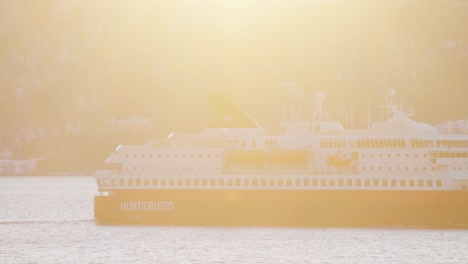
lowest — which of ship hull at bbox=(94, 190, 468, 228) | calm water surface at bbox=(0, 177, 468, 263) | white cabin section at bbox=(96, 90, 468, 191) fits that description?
calm water surface at bbox=(0, 177, 468, 263)

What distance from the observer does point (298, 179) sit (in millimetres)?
102125

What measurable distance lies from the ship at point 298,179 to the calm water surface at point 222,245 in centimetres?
195

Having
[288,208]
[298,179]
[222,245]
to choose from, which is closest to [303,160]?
[298,179]

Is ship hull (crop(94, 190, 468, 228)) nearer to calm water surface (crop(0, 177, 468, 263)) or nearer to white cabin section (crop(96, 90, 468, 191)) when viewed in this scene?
white cabin section (crop(96, 90, 468, 191))

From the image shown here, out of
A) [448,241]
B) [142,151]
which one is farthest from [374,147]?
[142,151]

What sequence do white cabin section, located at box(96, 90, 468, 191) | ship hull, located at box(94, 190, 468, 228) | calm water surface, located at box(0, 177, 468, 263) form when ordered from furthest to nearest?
white cabin section, located at box(96, 90, 468, 191), ship hull, located at box(94, 190, 468, 228), calm water surface, located at box(0, 177, 468, 263)

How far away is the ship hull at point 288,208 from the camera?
99.7 m

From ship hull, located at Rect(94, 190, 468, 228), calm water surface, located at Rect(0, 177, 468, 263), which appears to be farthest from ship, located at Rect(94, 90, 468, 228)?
calm water surface, located at Rect(0, 177, 468, 263)

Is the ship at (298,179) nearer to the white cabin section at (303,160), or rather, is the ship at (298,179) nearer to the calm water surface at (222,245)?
the white cabin section at (303,160)

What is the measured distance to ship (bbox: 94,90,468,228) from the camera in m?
Result: 100

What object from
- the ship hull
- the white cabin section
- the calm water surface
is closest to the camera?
the calm water surface

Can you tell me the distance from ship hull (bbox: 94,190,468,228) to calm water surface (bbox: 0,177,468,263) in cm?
164

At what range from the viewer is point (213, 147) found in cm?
10725

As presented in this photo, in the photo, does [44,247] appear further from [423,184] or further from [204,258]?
[423,184]
